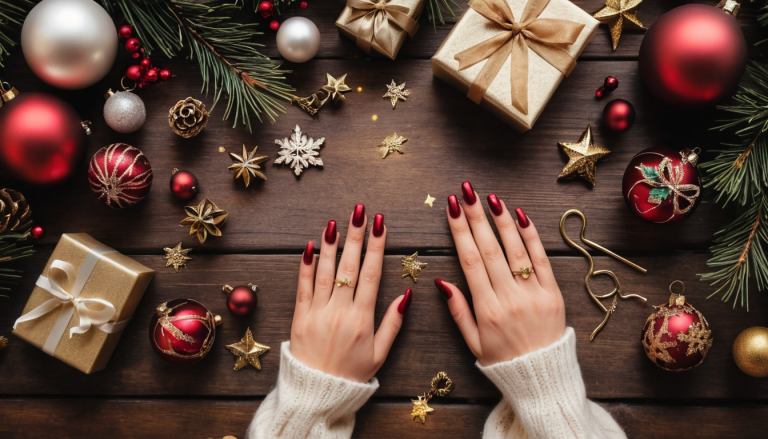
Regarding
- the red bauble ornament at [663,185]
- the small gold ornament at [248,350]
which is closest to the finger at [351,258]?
the small gold ornament at [248,350]

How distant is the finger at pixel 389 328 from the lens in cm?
103

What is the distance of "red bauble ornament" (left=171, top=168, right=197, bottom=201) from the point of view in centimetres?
104

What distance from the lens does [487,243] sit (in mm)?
1029

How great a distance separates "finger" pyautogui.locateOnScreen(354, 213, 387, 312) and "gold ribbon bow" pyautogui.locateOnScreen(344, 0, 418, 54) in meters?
0.40

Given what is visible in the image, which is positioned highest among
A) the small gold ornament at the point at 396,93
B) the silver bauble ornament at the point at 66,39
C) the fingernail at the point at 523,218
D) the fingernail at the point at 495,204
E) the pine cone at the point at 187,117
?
the silver bauble ornament at the point at 66,39

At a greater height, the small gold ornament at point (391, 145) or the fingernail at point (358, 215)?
the small gold ornament at point (391, 145)

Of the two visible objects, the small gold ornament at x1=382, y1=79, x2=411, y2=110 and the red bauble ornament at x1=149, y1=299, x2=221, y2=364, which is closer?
the red bauble ornament at x1=149, y1=299, x2=221, y2=364

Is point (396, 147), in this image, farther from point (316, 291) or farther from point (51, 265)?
point (51, 265)

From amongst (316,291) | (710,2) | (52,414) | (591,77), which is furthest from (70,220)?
(710,2)

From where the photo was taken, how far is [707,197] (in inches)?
42.0

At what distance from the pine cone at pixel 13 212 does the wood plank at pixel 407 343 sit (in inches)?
3.5

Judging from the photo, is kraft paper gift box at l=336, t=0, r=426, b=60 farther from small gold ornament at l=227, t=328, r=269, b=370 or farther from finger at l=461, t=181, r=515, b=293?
small gold ornament at l=227, t=328, r=269, b=370

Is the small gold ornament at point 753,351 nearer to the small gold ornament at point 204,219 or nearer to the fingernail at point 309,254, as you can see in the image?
the fingernail at point 309,254

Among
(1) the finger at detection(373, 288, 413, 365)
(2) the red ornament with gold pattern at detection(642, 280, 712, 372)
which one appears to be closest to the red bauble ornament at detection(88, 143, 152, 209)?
(1) the finger at detection(373, 288, 413, 365)
